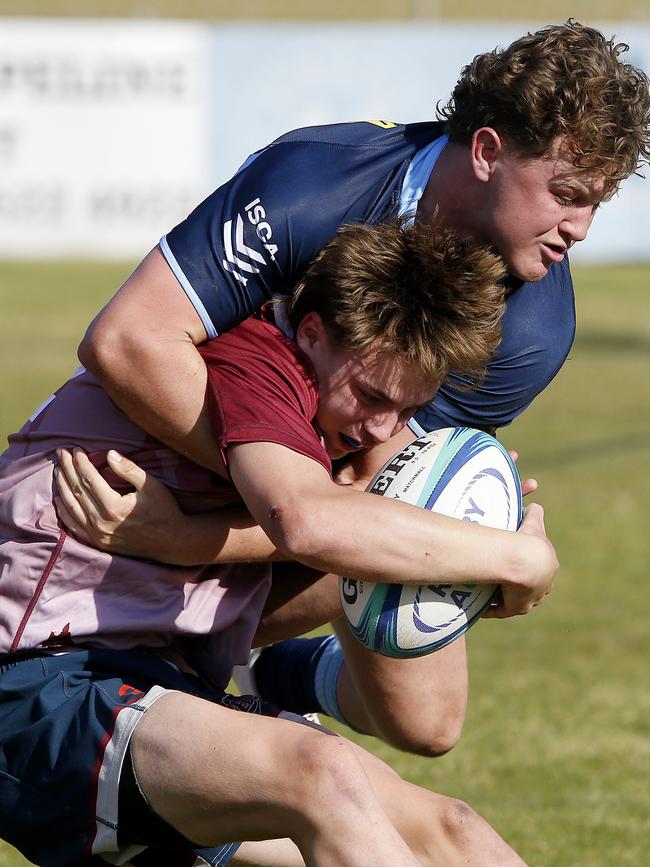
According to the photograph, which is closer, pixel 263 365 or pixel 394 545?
pixel 394 545

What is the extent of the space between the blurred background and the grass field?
2cm

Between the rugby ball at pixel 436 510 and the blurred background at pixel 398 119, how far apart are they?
174 centimetres

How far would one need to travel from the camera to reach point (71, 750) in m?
3.06

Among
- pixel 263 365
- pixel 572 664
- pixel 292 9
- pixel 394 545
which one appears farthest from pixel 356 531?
pixel 292 9

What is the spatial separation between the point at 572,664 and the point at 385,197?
11.5 ft

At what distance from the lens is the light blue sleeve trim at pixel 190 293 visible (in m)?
3.37

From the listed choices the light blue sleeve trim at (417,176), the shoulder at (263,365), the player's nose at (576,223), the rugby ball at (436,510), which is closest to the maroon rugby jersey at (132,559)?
the shoulder at (263,365)

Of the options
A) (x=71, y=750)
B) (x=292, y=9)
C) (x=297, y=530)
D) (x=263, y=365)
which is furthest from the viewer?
(x=292, y=9)

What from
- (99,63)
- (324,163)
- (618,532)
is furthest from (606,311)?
(324,163)

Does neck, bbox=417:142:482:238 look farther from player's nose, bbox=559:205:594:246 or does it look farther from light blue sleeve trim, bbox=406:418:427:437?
light blue sleeve trim, bbox=406:418:427:437

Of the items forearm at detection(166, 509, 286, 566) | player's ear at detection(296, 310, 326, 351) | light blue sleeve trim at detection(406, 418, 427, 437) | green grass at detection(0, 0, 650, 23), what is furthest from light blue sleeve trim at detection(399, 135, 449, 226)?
green grass at detection(0, 0, 650, 23)

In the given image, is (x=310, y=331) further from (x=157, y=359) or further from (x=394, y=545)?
(x=394, y=545)

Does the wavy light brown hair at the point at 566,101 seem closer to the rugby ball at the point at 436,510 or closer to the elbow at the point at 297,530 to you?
the rugby ball at the point at 436,510

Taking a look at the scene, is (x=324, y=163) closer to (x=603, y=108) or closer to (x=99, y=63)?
(x=603, y=108)
